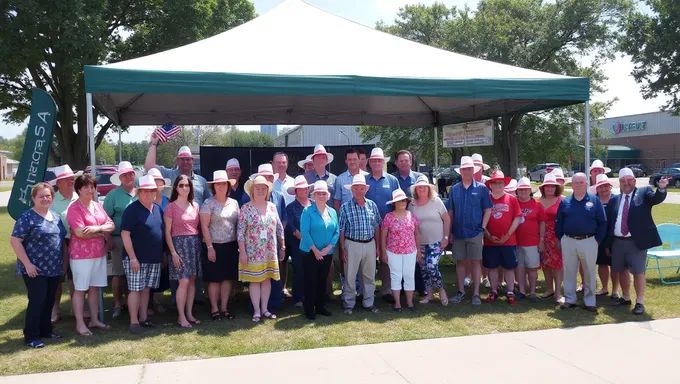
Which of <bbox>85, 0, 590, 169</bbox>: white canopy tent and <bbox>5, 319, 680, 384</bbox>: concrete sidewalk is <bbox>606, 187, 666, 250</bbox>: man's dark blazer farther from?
<bbox>85, 0, 590, 169</bbox>: white canopy tent

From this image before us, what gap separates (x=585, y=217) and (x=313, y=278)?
3.06 m

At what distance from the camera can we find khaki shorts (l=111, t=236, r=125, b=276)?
5.54 meters

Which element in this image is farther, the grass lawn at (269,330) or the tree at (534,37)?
the tree at (534,37)

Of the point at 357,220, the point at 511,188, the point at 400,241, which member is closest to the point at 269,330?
the point at 357,220

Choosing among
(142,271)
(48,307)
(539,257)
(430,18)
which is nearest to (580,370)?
(539,257)

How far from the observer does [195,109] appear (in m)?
9.77

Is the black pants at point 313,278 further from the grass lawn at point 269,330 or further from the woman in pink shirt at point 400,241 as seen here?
the woman in pink shirt at point 400,241

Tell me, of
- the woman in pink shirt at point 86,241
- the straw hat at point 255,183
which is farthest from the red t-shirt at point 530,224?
the woman in pink shirt at point 86,241

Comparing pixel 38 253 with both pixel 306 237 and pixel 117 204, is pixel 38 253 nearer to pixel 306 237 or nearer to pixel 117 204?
pixel 117 204

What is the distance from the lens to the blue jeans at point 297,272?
609 cm

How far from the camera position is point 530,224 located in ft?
20.4

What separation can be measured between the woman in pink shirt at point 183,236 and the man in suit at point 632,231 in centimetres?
464

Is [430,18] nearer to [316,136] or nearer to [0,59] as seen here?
[316,136]

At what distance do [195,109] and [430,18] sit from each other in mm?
23800
